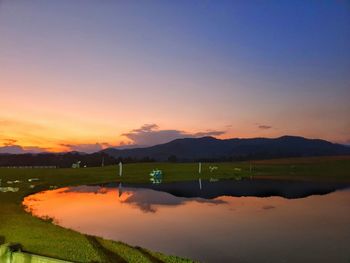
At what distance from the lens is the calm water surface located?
85.2 feet

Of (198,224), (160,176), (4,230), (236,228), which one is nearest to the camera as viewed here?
(4,230)

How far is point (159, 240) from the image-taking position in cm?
2938

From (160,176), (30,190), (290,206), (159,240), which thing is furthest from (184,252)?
(160,176)

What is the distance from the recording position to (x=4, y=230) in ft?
90.5

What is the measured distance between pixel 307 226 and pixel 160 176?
3027 inches

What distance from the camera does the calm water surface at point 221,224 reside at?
85.2 feet

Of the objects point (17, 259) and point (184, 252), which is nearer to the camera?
point (17, 259)

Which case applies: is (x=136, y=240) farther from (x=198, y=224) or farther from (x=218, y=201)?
(x=218, y=201)

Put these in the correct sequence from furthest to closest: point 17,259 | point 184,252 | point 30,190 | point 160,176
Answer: point 160,176 < point 30,190 < point 184,252 < point 17,259

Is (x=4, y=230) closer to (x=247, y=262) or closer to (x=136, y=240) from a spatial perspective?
(x=136, y=240)

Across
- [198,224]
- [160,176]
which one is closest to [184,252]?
[198,224]

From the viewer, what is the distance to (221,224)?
3672 centimetres

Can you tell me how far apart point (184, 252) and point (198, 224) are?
1129 cm

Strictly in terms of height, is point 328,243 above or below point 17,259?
below
